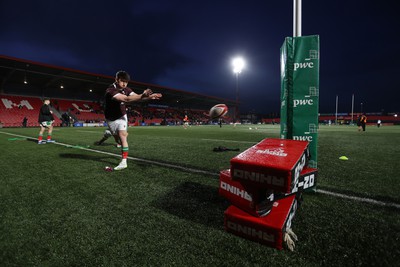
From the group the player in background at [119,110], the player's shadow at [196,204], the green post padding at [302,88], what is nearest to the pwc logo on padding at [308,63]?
the green post padding at [302,88]

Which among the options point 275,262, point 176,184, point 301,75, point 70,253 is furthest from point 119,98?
point 275,262

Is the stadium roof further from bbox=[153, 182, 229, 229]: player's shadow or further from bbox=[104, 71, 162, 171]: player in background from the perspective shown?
bbox=[153, 182, 229, 229]: player's shadow

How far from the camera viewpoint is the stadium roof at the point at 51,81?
26.3 metres

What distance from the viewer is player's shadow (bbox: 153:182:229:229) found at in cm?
216

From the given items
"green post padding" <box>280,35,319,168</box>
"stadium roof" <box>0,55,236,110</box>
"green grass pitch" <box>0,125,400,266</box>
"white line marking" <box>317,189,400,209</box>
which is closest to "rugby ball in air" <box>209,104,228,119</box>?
"green grass pitch" <box>0,125,400,266</box>

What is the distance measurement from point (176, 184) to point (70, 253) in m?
1.81

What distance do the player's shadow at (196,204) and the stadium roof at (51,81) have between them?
103ft

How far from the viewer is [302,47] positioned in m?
3.05

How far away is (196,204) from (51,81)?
40.3 m

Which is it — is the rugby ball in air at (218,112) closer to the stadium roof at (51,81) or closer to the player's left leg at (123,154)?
the player's left leg at (123,154)

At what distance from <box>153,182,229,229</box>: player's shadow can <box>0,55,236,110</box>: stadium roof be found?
31.3 m

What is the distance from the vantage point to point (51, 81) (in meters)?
33.0

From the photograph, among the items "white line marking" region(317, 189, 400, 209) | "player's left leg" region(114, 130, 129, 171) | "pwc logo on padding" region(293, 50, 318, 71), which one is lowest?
"white line marking" region(317, 189, 400, 209)

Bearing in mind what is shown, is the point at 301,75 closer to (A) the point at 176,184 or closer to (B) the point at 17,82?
(A) the point at 176,184
